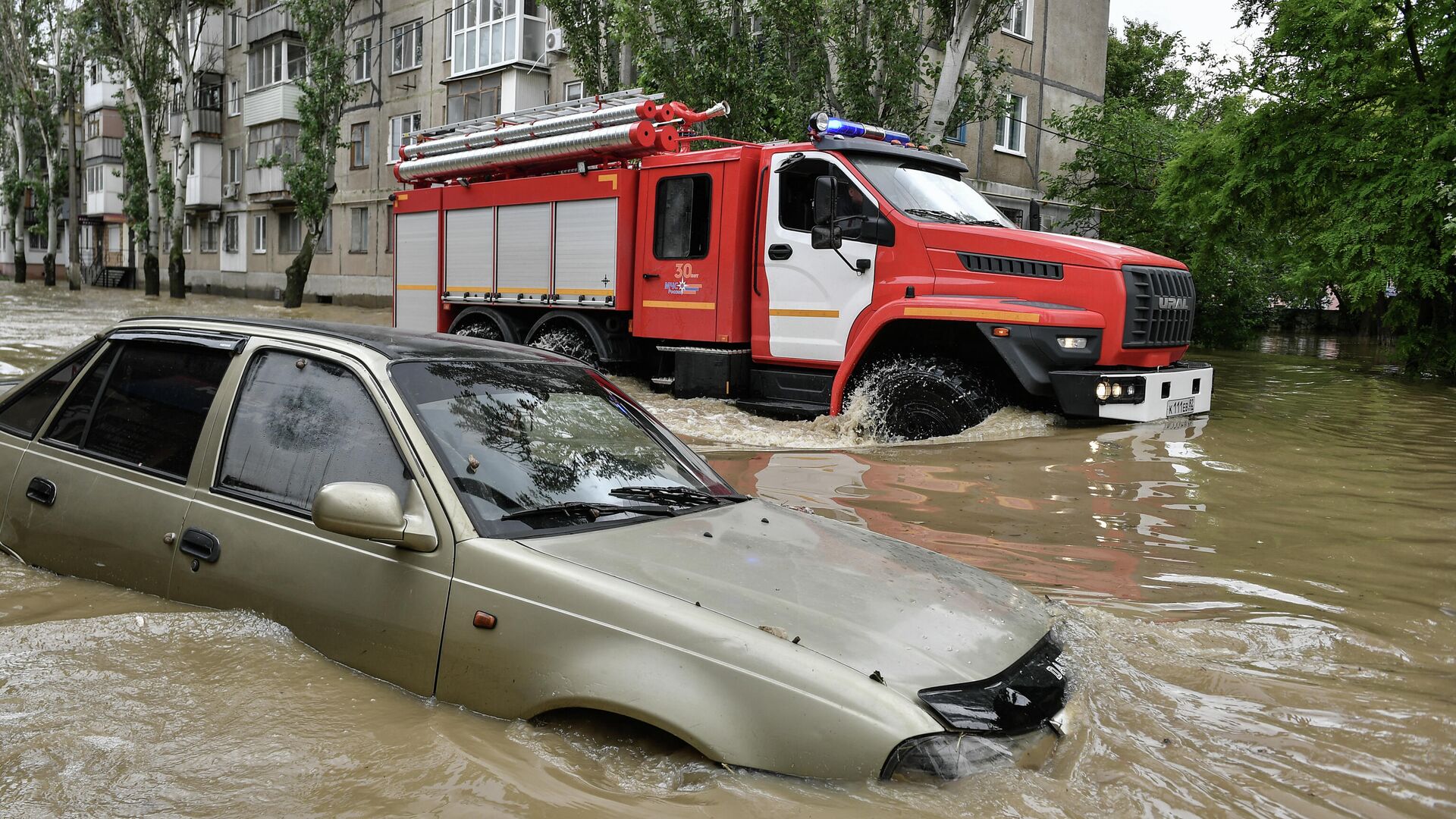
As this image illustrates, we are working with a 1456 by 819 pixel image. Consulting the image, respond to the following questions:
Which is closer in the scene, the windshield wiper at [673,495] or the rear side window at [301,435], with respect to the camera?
the rear side window at [301,435]

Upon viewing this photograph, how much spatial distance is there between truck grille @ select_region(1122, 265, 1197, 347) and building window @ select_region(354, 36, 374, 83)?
32239 millimetres

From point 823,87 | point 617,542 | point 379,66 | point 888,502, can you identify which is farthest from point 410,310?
point 379,66

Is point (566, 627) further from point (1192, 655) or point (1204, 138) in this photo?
point (1204, 138)

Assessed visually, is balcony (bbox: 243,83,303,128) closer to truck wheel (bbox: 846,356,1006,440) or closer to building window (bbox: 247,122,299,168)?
building window (bbox: 247,122,299,168)

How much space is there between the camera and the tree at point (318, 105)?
2978 cm

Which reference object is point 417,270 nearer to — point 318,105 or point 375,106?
point 318,105

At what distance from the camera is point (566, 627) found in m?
2.75

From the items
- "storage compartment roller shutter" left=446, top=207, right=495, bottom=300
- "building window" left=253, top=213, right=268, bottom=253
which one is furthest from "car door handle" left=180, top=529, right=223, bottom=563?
"building window" left=253, top=213, right=268, bottom=253

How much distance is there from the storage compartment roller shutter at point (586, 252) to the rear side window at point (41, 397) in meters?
7.21

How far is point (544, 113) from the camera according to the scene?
12.3 metres

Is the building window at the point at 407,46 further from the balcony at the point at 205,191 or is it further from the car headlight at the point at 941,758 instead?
the car headlight at the point at 941,758

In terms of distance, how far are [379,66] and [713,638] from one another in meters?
36.7

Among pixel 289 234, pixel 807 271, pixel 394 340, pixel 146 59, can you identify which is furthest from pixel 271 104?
pixel 394 340

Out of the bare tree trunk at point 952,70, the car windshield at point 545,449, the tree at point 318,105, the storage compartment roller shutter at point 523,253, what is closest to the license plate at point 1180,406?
the car windshield at point 545,449
